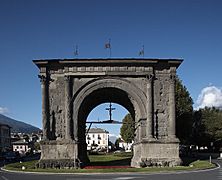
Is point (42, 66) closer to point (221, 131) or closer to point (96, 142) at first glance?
point (221, 131)

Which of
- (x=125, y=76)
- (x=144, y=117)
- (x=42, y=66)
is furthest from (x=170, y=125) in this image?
(x=42, y=66)

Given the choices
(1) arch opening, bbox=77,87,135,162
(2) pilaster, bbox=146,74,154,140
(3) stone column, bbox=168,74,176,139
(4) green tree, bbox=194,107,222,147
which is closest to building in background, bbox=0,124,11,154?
(4) green tree, bbox=194,107,222,147

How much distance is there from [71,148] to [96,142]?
146m

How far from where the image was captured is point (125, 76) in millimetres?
38062

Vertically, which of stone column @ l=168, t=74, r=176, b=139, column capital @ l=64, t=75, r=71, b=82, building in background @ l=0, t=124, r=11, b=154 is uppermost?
column capital @ l=64, t=75, r=71, b=82

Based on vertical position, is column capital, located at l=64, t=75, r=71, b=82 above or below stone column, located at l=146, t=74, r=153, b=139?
above

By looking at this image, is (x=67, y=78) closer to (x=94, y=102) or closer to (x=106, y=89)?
(x=106, y=89)

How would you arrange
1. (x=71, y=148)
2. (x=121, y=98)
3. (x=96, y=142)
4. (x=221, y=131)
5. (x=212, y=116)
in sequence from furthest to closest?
(x=96, y=142) < (x=212, y=116) < (x=221, y=131) < (x=121, y=98) < (x=71, y=148)

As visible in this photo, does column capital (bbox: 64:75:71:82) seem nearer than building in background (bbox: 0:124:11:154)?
Yes

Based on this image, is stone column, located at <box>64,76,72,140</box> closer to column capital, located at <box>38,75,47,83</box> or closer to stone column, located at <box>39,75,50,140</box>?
stone column, located at <box>39,75,50,140</box>

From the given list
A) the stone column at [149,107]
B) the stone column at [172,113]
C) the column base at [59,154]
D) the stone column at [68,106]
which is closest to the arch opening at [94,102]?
the stone column at [68,106]

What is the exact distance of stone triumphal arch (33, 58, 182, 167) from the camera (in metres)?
36.8

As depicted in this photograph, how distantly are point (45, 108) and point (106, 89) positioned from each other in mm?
6519

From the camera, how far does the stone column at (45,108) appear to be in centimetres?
3728
